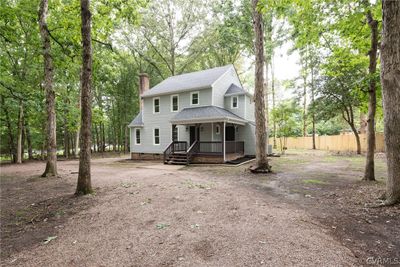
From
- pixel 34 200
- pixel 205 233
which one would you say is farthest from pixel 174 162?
pixel 205 233

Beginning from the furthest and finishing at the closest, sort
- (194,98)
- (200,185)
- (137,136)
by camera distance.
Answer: (137,136) < (194,98) < (200,185)

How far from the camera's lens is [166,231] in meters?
3.99

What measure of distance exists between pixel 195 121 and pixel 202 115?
71 cm

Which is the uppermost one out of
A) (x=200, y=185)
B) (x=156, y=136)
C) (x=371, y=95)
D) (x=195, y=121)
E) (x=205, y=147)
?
(x=371, y=95)

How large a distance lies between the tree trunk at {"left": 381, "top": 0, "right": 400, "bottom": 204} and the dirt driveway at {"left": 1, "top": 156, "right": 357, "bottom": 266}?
228cm

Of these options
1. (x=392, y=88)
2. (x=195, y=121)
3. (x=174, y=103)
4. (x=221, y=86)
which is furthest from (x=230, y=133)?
(x=392, y=88)

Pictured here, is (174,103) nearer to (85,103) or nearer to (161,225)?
(85,103)

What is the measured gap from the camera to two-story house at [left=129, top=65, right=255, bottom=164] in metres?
15.8

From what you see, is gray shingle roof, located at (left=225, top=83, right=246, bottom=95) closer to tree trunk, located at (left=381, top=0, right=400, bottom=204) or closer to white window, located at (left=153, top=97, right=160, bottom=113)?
white window, located at (left=153, top=97, right=160, bottom=113)

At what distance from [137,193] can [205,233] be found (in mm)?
3585

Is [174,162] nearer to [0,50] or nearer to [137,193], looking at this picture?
[137,193]

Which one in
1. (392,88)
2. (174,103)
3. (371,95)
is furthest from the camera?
(174,103)

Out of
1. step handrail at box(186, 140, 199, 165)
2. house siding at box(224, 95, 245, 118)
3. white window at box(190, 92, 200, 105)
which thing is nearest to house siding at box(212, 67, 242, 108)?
house siding at box(224, 95, 245, 118)

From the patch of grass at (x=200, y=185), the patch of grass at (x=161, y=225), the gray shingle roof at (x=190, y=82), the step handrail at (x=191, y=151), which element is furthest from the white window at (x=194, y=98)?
the patch of grass at (x=161, y=225)
